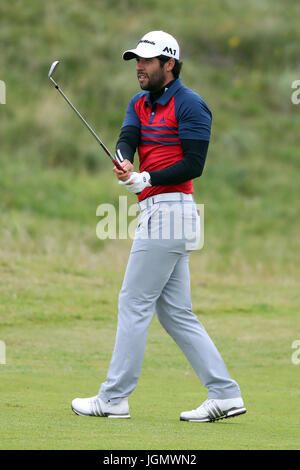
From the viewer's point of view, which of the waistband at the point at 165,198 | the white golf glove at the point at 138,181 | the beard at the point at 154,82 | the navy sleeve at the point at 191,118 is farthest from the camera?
the beard at the point at 154,82

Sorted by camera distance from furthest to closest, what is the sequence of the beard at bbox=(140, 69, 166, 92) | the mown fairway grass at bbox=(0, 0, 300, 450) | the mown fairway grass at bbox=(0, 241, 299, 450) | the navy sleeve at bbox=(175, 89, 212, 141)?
1. the mown fairway grass at bbox=(0, 0, 300, 450)
2. the beard at bbox=(140, 69, 166, 92)
3. the navy sleeve at bbox=(175, 89, 212, 141)
4. the mown fairway grass at bbox=(0, 241, 299, 450)

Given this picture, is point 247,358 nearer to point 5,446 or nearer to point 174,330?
point 174,330

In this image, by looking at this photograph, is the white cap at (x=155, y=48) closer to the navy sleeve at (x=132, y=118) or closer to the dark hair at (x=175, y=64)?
the dark hair at (x=175, y=64)

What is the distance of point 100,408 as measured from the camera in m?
6.13

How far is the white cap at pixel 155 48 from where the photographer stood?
6.19 meters

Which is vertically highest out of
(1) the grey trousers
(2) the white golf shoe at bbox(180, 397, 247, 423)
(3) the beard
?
(3) the beard

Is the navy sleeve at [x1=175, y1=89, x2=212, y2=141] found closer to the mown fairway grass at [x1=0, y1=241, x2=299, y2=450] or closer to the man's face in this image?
the man's face

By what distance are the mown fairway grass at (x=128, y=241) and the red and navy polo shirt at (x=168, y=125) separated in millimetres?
1628

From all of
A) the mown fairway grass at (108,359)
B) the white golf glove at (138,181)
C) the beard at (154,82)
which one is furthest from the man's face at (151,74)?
the mown fairway grass at (108,359)

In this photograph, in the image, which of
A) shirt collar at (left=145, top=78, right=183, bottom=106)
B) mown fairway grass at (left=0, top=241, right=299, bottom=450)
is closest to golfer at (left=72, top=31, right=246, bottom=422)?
shirt collar at (left=145, top=78, right=183, bottom=106)

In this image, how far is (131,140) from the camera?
6227 mm

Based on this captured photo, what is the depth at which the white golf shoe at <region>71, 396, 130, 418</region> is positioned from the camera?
20.0 feet

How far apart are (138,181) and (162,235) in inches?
16.2

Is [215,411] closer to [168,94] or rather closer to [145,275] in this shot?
[145,275]
